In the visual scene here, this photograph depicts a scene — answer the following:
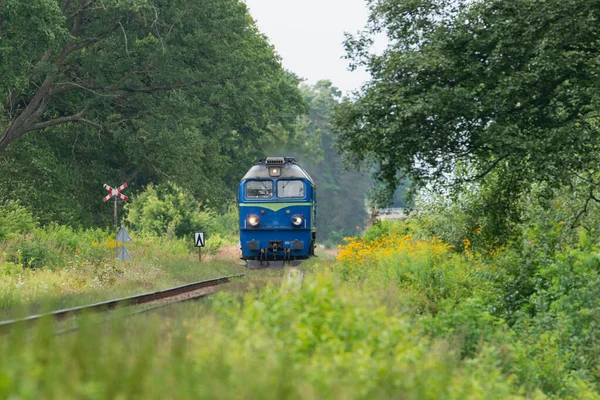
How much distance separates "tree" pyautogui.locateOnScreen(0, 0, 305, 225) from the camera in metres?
32.2

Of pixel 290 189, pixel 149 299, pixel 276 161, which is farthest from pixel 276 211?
pixel 149 299

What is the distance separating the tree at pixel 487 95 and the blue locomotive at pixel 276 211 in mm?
6493

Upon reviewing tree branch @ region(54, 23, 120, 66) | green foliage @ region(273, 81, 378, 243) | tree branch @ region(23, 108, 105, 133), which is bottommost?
green foliage @ region(273, 81, 378, 243)

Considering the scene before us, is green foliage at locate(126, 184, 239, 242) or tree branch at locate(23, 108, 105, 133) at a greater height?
tree branch at locate(23, 108, 105, 133)

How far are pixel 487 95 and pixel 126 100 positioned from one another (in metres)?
21.0

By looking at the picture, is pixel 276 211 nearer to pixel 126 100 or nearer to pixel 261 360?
pixel 126 100

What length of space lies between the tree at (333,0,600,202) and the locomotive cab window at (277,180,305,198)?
21.3 feet

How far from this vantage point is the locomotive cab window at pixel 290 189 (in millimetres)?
25844

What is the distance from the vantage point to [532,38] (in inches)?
A: 675

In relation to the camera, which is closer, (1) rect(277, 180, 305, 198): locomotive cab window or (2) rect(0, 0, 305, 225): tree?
(1) rect(277, 180, 305, 198): locomotive cab window

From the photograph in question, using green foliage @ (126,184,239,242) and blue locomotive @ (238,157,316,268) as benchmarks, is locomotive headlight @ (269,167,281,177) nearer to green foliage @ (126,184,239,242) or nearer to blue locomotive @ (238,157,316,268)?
blue locomotive @ (238,157,316,268)

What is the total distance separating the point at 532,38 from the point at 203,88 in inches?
772

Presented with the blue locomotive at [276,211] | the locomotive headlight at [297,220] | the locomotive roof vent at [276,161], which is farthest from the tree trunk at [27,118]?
the locomotive headlight at [297,220]

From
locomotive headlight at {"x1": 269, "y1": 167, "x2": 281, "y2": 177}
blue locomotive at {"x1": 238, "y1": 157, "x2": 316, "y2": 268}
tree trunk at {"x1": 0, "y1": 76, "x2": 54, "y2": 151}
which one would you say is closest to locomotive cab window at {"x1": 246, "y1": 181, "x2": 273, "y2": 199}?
blue locomotive at {"x1": 238, "y1": 157, "x2": 316, "y2": 268}
